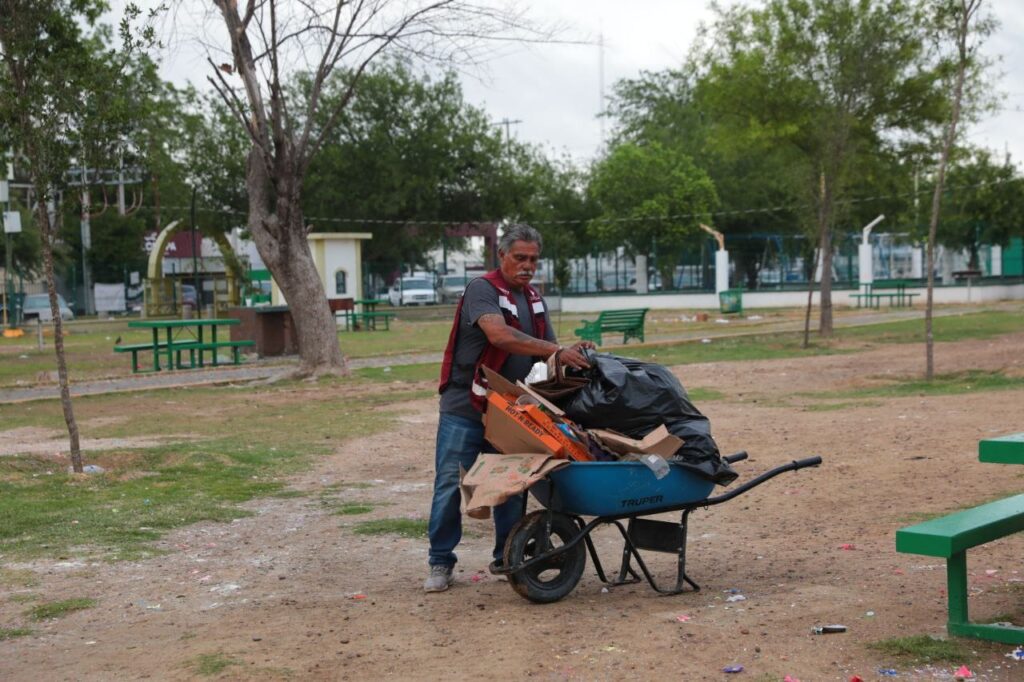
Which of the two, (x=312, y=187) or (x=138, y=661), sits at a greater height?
(x=312, y=187)

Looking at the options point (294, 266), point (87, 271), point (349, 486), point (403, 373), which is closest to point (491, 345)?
point (349, 486)

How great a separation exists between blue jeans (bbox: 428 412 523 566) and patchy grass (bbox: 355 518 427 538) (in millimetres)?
1528

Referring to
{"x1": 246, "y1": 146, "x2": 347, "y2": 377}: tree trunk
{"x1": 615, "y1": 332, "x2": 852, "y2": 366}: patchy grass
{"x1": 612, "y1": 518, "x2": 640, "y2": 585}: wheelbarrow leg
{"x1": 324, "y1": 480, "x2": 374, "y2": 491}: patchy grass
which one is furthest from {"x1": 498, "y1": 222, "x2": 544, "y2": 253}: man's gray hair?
{"x1": 615, "y1": 332, "x2": 852, "y2": 366}: patchy grass

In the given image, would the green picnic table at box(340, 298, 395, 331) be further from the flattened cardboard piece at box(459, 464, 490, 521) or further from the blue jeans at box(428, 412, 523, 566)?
the flattened cardboard piece at box(459, 464, 490, 521)

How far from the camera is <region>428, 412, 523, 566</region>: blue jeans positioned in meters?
6.35

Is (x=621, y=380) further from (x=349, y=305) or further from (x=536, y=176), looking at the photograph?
(x=536, y=176)

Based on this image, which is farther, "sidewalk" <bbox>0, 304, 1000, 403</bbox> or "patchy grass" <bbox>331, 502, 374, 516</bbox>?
"sidewalk" <bbox>0, 304, 1000, 403</bbox>

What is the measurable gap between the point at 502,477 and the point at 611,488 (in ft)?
1.58

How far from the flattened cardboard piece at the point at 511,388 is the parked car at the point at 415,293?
52058 mm

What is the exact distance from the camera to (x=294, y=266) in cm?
2031

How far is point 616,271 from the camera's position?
53.6m

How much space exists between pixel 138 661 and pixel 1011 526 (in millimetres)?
3541

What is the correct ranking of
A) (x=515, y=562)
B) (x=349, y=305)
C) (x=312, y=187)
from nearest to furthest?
(x=515, y=562) → (x=349, y=305) → (x=312, y=187)

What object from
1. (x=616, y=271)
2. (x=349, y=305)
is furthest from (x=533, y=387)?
(x=616, y=271)
